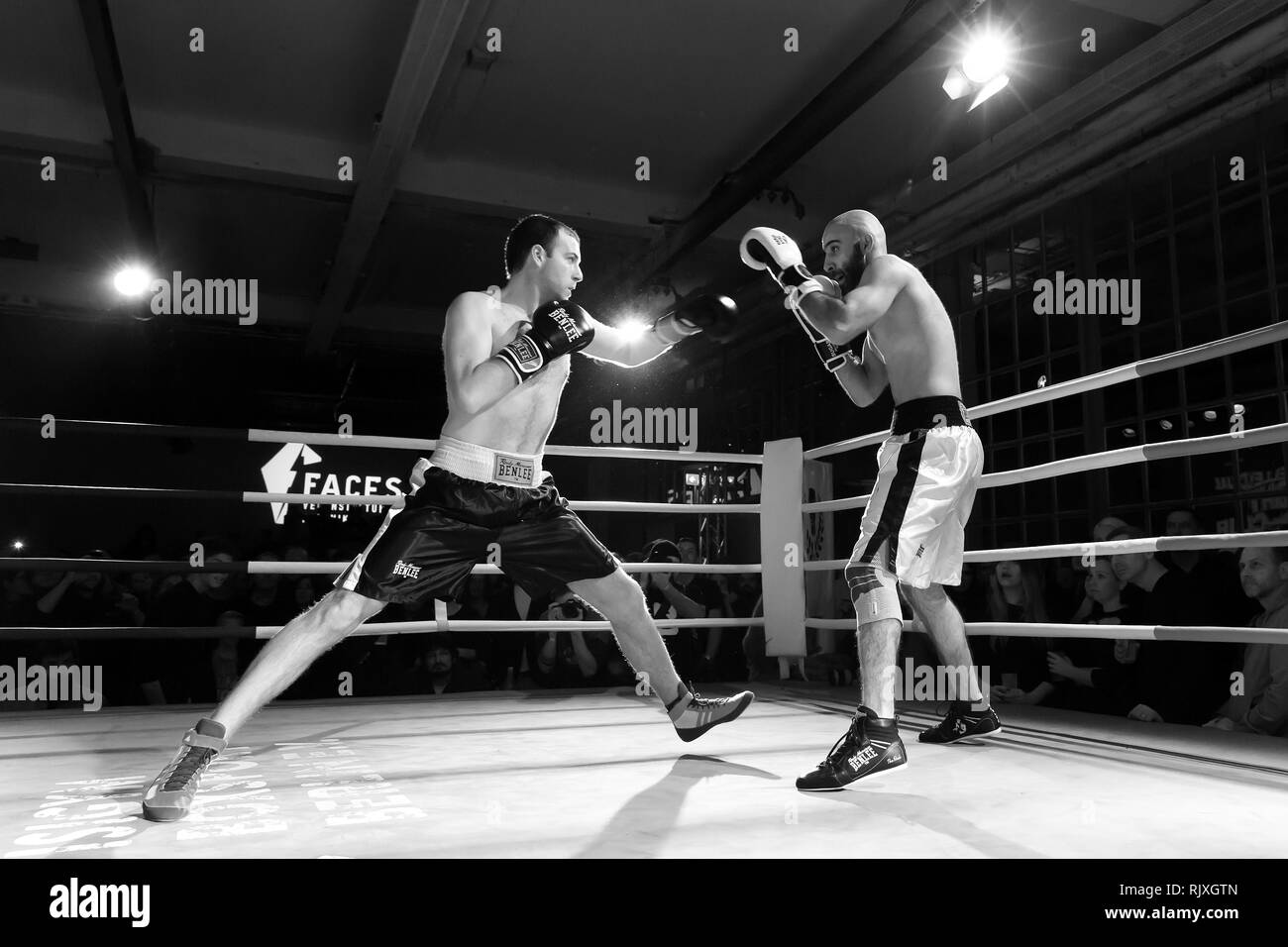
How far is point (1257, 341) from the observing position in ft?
6.79

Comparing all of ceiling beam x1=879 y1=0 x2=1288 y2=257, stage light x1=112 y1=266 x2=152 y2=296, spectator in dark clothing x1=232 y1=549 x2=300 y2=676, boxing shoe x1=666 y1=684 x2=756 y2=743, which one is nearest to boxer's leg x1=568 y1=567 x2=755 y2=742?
boxing shoe x1=666 y1=684 x2=756 y2=743

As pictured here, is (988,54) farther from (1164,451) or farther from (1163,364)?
(1164,451)

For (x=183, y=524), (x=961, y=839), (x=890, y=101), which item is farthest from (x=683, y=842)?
(x=183, y=524)

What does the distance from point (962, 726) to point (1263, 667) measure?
1.25 metres

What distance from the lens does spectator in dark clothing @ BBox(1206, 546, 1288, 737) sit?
267cm

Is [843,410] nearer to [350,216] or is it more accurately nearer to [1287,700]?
[350,216]

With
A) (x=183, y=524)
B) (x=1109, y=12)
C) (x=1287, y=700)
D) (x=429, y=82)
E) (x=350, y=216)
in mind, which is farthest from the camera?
(x=183, y=524)

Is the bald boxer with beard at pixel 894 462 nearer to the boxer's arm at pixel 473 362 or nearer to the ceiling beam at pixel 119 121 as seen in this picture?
the boxer's arm at pixel 473 362

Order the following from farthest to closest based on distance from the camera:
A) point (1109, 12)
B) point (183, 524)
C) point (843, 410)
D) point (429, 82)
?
point (183, 524)
point (843, 410)
point (429, 82)
point (1109, 12)

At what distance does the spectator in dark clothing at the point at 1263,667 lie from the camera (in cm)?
267

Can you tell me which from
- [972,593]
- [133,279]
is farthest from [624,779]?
[133,279]

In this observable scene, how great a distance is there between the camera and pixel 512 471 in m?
1.98

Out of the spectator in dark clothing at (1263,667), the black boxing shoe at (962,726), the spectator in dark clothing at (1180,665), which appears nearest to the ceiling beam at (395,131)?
the black boxing shoe at (962,726)

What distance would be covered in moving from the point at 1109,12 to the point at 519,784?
429 centimetres
